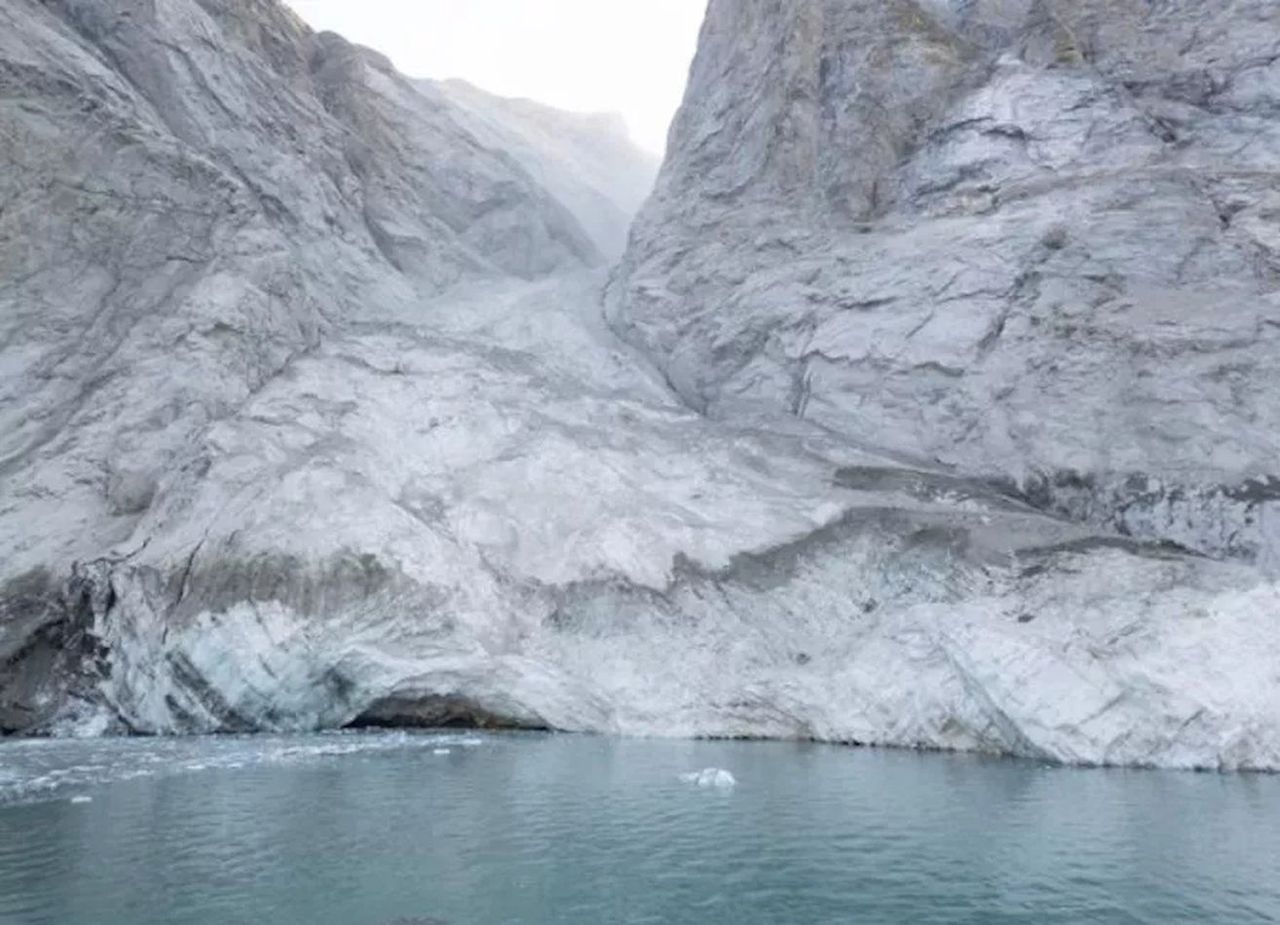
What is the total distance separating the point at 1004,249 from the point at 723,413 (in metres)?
12.8

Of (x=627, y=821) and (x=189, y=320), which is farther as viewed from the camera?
(x=189, y=320)

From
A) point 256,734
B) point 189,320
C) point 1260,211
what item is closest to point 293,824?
point 256,734

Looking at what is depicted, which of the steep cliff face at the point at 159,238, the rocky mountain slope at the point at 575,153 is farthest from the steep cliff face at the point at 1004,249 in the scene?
the rocky mountain slope at the point at 575,153

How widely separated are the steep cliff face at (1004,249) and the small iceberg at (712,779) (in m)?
18.3

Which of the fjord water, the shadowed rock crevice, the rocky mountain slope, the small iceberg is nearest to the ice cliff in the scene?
the shadowed rock crevice

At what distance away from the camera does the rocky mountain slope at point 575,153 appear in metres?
87.5

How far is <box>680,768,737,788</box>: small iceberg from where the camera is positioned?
21.7 metres

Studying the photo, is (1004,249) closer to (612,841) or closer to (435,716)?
(435,716)

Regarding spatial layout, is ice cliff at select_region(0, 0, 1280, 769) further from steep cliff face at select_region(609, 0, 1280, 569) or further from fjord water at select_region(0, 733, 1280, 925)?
fjord water at select_region(0, 733, 1280, 925)

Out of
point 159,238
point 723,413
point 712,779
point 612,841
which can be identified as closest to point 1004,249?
point 723,413

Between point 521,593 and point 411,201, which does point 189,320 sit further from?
point 411,201

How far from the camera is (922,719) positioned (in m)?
29.1

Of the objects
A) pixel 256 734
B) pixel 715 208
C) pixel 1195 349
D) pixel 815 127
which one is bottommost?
pixel 256 734

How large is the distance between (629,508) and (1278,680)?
64.8 ft
